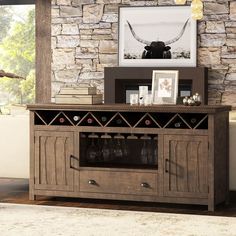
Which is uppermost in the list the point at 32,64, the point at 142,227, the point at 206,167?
the point at 32,64

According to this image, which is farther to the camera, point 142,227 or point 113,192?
point 113,192

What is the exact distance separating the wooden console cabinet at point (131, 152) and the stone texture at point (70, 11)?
12.5 ft

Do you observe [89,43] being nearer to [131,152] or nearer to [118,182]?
[131,152]

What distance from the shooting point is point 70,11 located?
9.78 m

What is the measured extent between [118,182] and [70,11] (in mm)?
4381

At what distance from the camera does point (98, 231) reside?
4887 millimetres

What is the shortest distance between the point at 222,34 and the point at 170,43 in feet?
2.21

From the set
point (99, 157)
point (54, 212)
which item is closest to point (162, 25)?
point (99, 157)

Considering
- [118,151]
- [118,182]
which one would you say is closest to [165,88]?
[118,151]

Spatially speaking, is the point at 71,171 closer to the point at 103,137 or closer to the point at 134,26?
the point at 103,137

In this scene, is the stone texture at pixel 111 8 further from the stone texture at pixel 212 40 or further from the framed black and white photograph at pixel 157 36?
the stone texture at pixel 212 40

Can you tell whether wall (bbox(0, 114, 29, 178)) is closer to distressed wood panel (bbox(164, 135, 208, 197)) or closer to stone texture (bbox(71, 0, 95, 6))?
distressed wood panel (bbox(164, 135, 208, 197))

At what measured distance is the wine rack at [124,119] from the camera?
18.9 feet

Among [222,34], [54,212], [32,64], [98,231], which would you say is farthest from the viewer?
[32,64]
